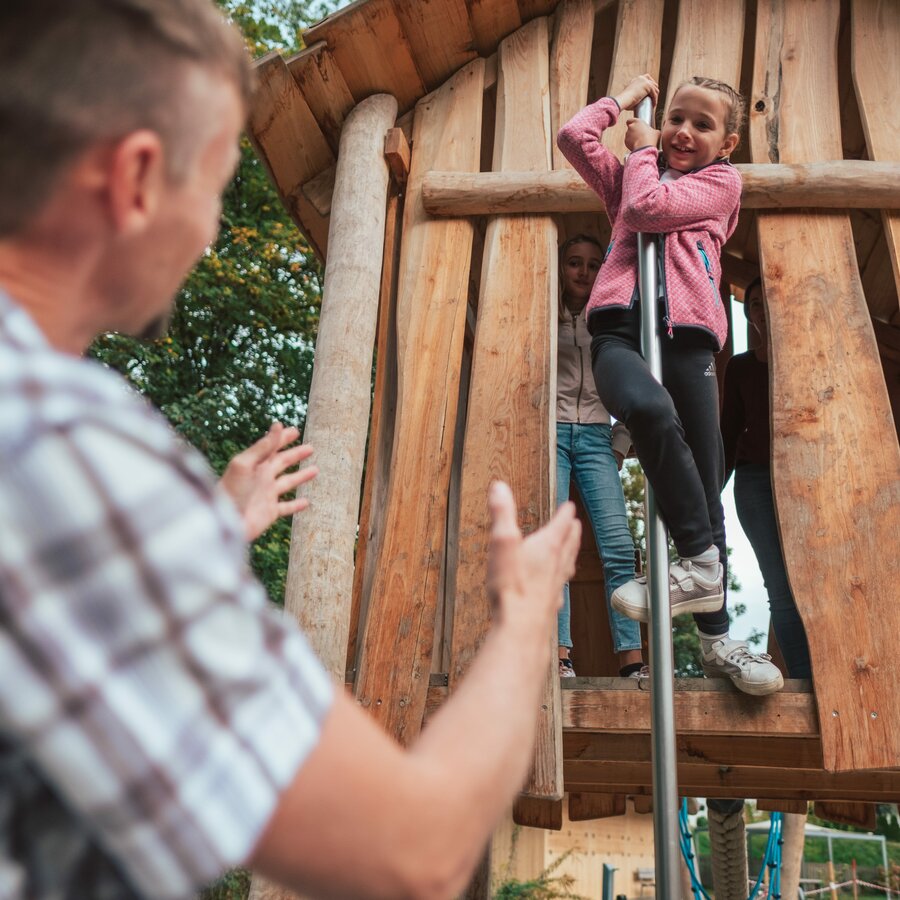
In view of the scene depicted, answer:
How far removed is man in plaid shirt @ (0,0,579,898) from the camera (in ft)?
2.19

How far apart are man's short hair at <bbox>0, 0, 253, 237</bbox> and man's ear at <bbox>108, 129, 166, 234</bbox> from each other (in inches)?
0.4

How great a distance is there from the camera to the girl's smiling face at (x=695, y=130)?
3588 millimetres

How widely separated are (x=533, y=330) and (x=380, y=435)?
79cm

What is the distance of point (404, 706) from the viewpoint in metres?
3.35

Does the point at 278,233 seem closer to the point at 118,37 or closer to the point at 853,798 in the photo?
the point at 853,798

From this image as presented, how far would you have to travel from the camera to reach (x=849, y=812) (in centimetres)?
621

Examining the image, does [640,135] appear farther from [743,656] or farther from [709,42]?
[743,656]

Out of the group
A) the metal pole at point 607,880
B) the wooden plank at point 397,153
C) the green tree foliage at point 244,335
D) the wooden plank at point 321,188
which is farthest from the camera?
the green tree foliage at point 244,335

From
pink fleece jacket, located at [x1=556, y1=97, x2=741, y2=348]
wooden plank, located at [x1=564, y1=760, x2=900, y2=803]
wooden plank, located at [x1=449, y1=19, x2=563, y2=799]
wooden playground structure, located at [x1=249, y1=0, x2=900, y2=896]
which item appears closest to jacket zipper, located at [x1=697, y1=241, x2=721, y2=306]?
pink fleece jacket, located at [x1=556, y1=97, x2=741, y2=348]

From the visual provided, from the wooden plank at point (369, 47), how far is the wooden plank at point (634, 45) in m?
0.98

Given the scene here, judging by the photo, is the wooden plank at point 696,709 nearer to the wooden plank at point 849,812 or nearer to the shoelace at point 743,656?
the shoelace at point 743,656

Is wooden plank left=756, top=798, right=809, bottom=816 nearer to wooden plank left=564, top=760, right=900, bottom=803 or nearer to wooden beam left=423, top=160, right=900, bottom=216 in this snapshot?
wooden plank left=564, top=760, right=900, bottom=803

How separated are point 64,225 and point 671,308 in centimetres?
273

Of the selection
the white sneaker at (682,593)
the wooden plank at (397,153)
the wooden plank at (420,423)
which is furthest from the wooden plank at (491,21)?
the white sneaker at (682,593)
